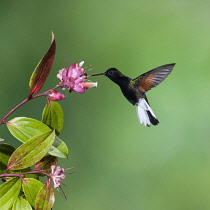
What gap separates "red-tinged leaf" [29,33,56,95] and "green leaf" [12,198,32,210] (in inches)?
4.8

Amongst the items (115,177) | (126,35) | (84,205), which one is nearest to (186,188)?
(115,177)

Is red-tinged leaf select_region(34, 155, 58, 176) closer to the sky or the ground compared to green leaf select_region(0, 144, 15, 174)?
closer to the ground

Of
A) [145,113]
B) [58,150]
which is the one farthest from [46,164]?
[145,113]

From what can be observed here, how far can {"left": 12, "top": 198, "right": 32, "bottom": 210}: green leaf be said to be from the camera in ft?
1.54

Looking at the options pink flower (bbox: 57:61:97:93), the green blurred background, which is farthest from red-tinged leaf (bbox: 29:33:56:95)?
the green blurred background

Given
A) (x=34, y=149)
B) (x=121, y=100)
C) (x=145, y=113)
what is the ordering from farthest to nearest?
1. (x=121, y=100)
2. (x=145, y=113)
3. (x=34, y=149)

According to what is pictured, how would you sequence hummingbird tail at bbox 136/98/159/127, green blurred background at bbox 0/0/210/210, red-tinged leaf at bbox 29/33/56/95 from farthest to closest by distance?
green blurred background at bbox 0/0/210/210 → hummingbird tail at bbox 136/98/159/127 → red-tinged leaf at bbox 29/33/56/95

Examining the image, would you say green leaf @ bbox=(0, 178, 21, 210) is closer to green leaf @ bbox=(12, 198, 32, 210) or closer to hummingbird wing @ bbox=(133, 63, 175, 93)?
green leaf @ bbox=(12, 198, 32, 210)

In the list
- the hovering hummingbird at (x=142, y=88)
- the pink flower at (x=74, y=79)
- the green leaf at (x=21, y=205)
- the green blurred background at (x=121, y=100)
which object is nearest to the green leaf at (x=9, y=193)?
the green leaf at (x=21, y=205)

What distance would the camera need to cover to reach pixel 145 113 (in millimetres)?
868

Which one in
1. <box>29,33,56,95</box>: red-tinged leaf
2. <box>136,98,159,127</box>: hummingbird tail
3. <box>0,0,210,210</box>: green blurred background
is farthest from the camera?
<box>0,0,210,210</box>: green blurred background

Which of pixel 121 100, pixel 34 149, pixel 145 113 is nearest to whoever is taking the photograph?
pixel 34 149

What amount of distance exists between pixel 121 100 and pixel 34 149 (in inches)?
65.0

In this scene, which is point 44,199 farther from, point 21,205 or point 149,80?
point 149,80
